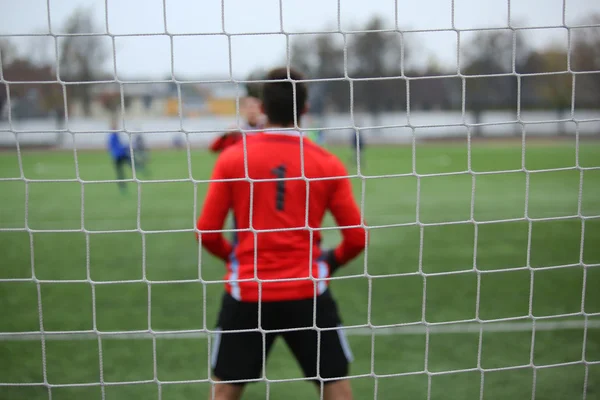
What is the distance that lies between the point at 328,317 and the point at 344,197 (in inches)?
17.9

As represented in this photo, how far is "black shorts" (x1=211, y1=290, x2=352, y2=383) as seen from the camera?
239 centimetres

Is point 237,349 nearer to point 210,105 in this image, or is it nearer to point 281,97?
point 281,97

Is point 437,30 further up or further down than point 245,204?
further up

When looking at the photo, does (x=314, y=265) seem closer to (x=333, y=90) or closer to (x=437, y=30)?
(x=437, y=30)

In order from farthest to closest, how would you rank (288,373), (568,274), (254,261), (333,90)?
(333,90) → (568,274) → (288,373) → (254,261)

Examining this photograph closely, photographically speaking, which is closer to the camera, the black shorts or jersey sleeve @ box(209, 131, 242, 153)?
the black shorts

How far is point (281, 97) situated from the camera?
242 cm

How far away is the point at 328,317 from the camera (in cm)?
243

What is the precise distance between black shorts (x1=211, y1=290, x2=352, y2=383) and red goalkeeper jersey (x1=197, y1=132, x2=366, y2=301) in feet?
0.16

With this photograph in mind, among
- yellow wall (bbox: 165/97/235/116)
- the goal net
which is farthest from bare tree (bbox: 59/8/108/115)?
yellow wall (bbox: 165/97/235/116)

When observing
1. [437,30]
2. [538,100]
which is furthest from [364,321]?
[538,100]

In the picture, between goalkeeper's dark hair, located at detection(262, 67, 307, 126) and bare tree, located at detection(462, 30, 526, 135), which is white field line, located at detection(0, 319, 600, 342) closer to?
goalkeeper's dark hair, located at detection(262, 67, 307, 126)

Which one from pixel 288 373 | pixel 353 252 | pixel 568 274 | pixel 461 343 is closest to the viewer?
pixel 353 252

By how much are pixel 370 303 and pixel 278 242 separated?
849 millimetres
